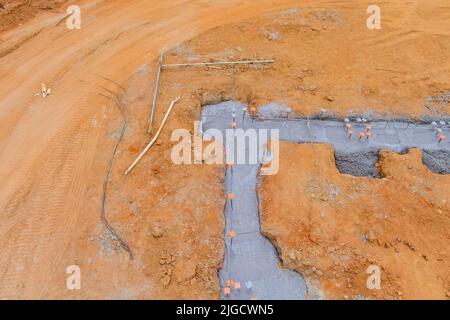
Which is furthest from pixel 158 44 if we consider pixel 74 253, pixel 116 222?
pixel 74 253

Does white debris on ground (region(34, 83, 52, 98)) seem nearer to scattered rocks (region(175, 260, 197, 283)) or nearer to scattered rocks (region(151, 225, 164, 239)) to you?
scattered rocks (region(151, 225, 164, 239))

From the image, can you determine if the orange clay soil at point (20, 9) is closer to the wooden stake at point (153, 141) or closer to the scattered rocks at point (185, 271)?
the wooden stake at point (153, 141)

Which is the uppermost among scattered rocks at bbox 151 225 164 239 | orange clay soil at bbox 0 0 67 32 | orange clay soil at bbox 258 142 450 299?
orange clay soil at bbox 0 0 67 32

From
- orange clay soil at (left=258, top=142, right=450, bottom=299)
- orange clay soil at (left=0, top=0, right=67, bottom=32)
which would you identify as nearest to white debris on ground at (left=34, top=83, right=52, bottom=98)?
orange clay soil at (left=0, top=0, right=67, bottom=32)

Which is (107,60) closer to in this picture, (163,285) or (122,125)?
(122,125)

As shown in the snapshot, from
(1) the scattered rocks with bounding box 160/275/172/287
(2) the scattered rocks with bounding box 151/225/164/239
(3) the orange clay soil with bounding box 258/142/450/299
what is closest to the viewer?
(1) the scattered rocks with bounding box 160/275/172/287

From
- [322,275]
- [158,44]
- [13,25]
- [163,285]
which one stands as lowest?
[322,275]
